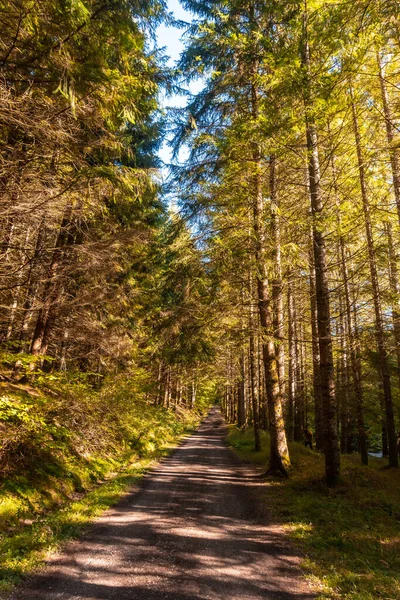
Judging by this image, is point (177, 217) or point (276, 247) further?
point (177, 217)

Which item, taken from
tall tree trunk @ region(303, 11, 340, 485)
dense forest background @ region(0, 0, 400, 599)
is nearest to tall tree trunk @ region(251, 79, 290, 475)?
dense forest background @ region(0, 0, 400, 599)

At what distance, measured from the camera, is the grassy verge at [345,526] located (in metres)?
4.58

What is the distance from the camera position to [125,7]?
5.91 metres

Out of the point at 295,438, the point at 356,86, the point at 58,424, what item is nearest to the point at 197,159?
the point at 356,86

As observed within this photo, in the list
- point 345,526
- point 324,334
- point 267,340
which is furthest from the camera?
point 267,340

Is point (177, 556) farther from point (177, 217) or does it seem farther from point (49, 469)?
point (177, 217)

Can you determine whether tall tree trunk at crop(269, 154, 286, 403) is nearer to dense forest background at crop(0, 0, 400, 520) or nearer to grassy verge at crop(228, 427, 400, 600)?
dense forest background at crop(0, 0, 400, 520)

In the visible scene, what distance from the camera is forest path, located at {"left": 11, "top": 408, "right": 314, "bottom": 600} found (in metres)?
4.34

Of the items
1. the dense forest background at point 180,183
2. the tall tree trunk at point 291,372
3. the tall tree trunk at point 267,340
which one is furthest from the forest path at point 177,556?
the tall tree trunk at point 291,372

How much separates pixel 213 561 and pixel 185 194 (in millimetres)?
10905

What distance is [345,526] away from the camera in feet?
21.2

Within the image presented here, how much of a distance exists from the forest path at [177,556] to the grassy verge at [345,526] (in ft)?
1.48

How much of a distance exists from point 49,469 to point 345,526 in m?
7.09

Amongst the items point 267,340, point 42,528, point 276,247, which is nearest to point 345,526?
point 267,340
